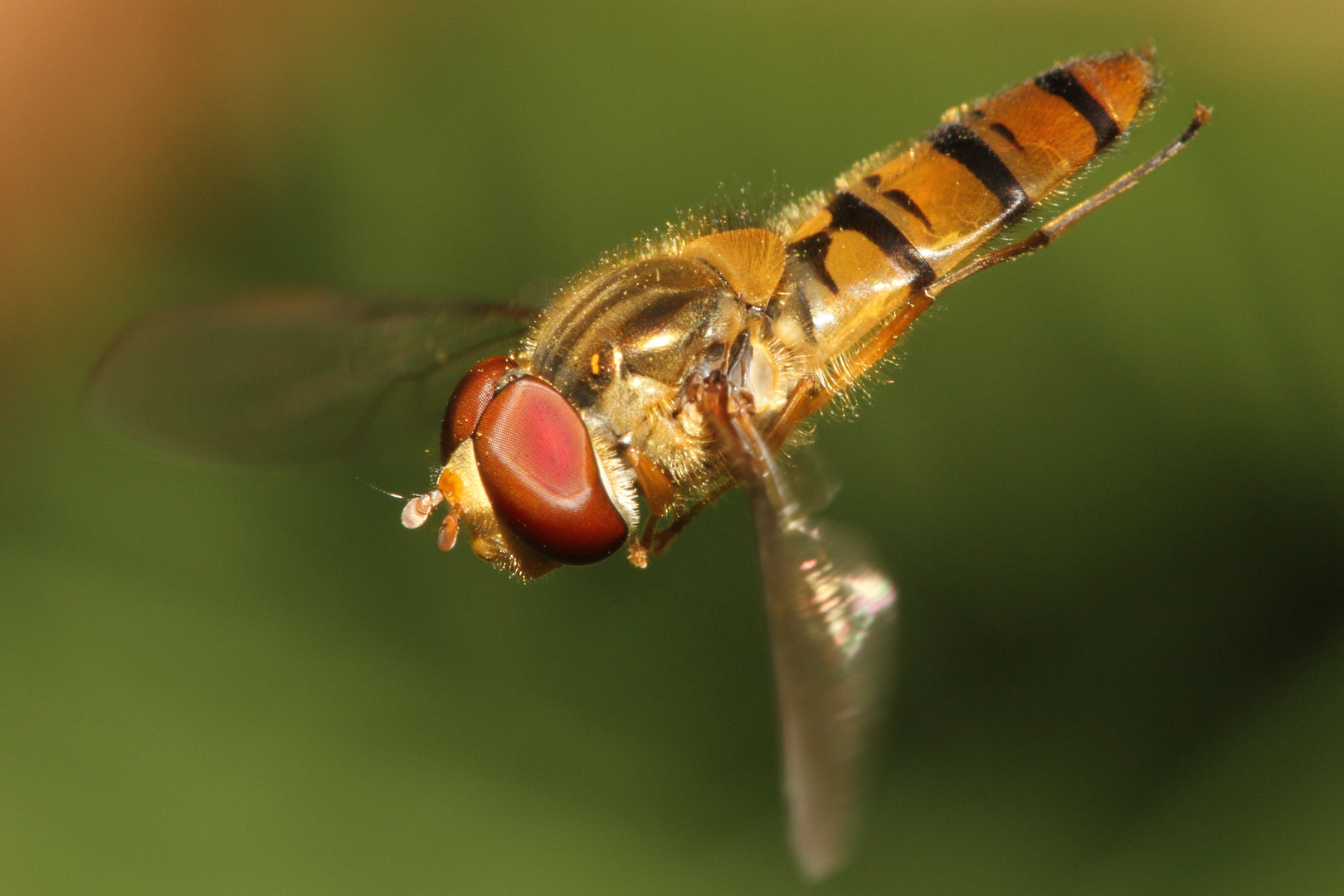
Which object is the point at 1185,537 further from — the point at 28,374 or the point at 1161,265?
the point at 28,374

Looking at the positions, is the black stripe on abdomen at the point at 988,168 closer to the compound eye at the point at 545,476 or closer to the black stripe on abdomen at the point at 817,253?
the black stripe on abdomen at the point at 817,253

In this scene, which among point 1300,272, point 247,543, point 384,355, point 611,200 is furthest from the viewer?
point 611,200

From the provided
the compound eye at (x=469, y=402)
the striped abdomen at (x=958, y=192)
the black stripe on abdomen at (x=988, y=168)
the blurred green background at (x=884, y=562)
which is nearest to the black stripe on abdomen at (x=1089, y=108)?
the striped abdomen at (x=958, y=192)

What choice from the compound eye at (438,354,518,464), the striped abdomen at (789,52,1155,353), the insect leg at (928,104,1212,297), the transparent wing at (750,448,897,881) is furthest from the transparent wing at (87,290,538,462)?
the transparent wing at (750,448,897,881)

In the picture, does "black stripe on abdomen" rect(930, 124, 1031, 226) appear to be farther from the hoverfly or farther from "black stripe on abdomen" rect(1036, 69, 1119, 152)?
"black stripe on abdomen" rect(1036, 69, 1119, 152)

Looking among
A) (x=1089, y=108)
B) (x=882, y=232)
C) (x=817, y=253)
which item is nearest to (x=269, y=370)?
(x=817, y=253)

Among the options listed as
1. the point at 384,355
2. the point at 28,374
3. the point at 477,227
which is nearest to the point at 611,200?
the point at 477,227
